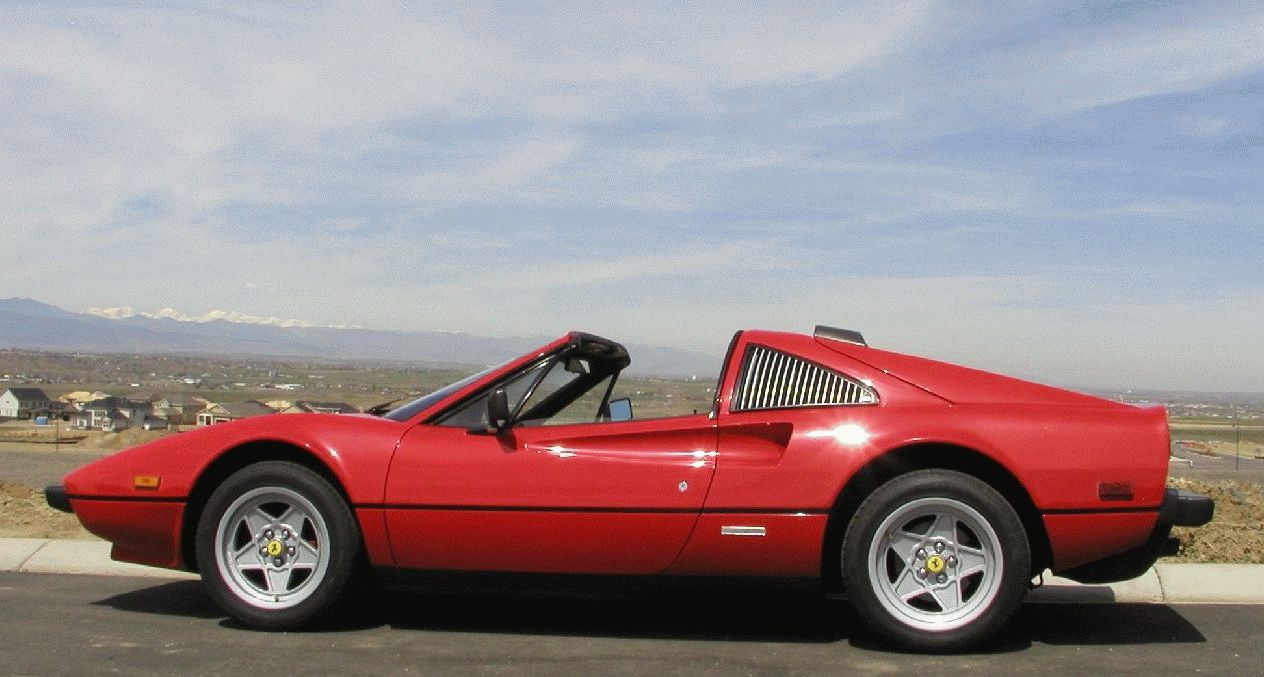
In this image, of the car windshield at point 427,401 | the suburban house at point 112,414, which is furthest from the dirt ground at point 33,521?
the suburban house at point 112,414

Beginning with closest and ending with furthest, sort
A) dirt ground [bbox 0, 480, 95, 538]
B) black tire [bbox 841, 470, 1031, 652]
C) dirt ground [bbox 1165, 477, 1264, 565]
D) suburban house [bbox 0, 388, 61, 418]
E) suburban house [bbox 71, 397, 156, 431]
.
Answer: black tire [bbox 841, 470, 1031, 652]
dirt ground [bbox 1165, 477, 1264, 565]
dirt ground [bbox 0, 480, 95, 538]
suburban house [bbox 71, 397, 156, 431]
suburban house [bbox 0, 388, 61, 418]

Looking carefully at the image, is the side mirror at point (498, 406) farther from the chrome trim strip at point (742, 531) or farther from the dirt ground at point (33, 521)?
the dirt ground at point (33, 521)

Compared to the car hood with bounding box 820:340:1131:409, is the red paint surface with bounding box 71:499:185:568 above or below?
below

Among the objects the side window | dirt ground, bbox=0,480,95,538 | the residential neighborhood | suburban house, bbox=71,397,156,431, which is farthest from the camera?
suburban house, bbox=71,397,156,431

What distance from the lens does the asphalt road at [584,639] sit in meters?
4.04

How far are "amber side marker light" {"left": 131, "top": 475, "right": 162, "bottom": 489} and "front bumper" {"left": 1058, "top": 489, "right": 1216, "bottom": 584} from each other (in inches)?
142

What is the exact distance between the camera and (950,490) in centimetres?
423

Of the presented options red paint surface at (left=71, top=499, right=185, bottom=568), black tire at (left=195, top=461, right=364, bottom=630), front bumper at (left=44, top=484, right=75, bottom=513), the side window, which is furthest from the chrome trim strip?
front bumper at (left=44, top=484, right=75, bottom=513)

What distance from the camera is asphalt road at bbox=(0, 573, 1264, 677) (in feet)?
13.3

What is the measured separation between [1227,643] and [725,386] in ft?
7.14

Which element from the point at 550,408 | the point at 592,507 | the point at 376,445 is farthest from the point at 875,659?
the point at 376,445

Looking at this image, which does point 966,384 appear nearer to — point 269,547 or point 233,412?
point 269,547

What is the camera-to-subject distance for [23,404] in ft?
148

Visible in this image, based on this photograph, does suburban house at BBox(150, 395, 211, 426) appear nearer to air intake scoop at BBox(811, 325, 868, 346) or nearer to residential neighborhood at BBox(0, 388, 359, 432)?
residential neighborhood at BBox(0, 388, 359, 432)
